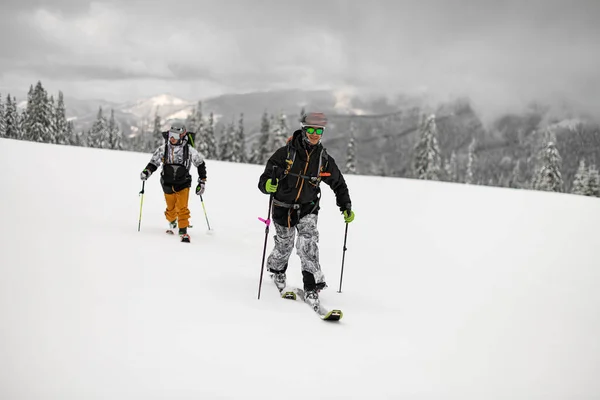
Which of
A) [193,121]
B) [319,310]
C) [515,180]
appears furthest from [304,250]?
[515,180]

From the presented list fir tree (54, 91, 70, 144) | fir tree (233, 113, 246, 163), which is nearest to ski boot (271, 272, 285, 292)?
fir tree (233, 113, 246, 163)

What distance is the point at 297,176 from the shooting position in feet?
20.7

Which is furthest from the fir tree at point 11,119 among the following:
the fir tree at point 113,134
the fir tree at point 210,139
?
the fir tree at point 210,139

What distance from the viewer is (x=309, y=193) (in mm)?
6410

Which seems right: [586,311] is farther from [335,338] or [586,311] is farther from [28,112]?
[28,112]

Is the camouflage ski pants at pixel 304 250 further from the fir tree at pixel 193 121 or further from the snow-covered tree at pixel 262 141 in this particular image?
the fir tree at pixel 193 121

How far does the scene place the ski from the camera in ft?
17.9

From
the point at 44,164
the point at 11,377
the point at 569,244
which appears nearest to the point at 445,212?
the point at 569,244

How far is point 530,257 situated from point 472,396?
25.7 ft

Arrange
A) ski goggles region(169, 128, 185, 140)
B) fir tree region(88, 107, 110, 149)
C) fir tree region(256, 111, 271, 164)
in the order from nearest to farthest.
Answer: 1. ski goggles region(169, 128, 185, 140)
2. fir tree region(256, 111, 271, 164)
3. fir tree region(88, 107, 110, 149)

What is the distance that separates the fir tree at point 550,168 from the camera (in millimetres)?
48812

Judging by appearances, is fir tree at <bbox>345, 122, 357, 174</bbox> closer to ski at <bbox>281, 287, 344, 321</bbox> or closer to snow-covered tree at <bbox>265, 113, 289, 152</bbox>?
snow-covered tree at <bbox>265, 113, 289, 152</bbox>

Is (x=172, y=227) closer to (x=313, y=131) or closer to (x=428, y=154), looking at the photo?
(x=313, y=131)

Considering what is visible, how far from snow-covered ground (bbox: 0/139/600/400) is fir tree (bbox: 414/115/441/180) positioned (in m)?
43.4
